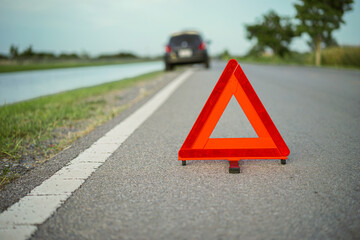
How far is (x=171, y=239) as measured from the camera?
5.09 ft

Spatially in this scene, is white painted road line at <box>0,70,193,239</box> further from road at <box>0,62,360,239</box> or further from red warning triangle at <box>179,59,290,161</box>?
red warning triangle at <box>179,59,290,161</box>

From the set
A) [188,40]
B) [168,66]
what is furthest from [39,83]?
[188,40]

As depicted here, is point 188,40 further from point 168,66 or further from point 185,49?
point 168,66

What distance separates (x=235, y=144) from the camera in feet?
9.05

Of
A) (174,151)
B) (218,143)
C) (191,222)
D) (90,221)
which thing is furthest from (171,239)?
(174,151)

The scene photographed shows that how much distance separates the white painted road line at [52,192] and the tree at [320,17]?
24.6 meters

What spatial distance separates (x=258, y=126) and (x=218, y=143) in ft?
1.28

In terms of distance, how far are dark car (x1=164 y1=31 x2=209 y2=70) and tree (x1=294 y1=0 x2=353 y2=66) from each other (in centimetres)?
1234

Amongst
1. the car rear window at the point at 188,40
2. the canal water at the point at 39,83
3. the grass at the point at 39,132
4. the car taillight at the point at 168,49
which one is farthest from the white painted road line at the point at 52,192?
the car rear window at the point at 188,40

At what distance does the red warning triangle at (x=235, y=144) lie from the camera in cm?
263

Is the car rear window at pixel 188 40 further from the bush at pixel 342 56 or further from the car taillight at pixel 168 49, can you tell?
the bush at pixel 342 56

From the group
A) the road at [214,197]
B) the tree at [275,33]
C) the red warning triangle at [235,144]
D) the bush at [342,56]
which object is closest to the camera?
the road at [214,197]

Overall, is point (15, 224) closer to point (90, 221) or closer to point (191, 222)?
point (90, 221)

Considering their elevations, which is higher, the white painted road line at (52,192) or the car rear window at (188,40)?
the car rear window at (188,40)
